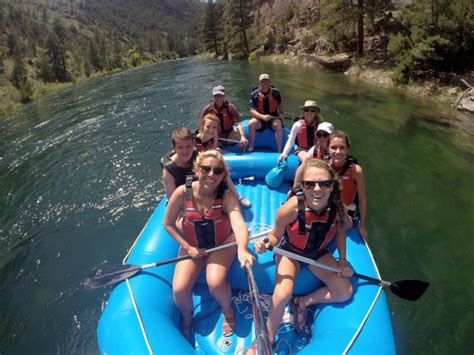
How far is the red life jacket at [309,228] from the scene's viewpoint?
2.07 metres

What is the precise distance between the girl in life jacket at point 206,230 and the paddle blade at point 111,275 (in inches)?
13.0

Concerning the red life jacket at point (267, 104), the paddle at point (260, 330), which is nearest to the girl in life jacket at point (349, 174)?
the paddle at point (260, 330)

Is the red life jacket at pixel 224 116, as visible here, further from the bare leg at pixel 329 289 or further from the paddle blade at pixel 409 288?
the paddle blade at pixel 409 288

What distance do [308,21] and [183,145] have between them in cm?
2186

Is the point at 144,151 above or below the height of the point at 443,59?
below

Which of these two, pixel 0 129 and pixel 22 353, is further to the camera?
pixel 0 129

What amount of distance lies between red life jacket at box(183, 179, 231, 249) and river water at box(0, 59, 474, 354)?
4.47 ft

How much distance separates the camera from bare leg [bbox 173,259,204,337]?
2.19 meters

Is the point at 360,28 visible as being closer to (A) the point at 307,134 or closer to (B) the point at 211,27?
(A) the point at 307,134

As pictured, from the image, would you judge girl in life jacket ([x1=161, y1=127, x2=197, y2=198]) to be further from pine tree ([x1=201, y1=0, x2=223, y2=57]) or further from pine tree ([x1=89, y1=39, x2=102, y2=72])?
pine tree ([x1=89, y1=39, x2=102, y2=72])

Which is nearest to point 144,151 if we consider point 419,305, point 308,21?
point 419,305

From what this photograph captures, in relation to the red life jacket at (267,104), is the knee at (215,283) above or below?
below

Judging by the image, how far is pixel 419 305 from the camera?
2.85 m

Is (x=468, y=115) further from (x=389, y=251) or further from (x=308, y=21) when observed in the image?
(x=308, y=21)
